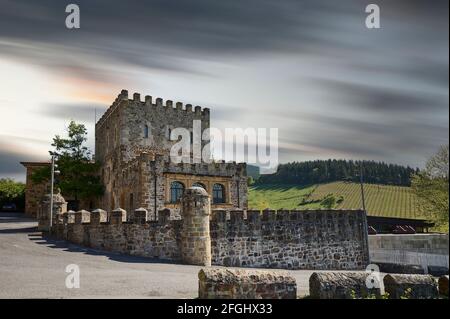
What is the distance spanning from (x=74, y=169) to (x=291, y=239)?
24251 mm

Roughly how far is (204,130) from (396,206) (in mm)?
31131

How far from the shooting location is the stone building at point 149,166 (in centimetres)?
3047

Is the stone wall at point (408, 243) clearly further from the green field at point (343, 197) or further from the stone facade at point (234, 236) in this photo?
the green field at point (343, 197)

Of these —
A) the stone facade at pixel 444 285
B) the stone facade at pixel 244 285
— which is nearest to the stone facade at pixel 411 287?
the stone facade at pixel 444 285

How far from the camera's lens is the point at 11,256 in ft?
53.6

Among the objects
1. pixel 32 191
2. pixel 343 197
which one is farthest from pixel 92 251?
pixel 343 197

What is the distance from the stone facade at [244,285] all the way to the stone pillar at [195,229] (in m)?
9.18

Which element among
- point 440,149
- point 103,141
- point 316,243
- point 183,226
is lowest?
point 316,243

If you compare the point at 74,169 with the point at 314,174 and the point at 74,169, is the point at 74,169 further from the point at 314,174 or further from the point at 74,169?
the point at 314,174

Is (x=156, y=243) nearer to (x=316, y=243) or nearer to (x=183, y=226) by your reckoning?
(x=183, y=226)

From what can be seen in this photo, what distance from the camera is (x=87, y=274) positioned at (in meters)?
13.3
